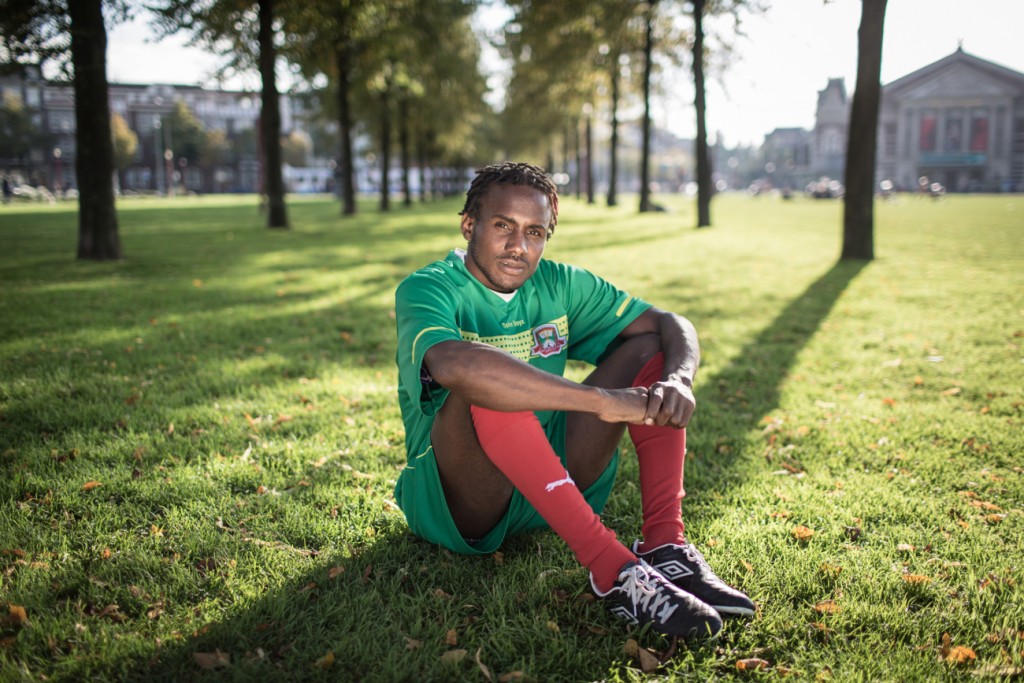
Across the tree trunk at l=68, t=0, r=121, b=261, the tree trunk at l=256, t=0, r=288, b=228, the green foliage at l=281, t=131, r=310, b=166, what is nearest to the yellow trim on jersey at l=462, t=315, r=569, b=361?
the tree trunk at l=68, t=0, r=121, b=261

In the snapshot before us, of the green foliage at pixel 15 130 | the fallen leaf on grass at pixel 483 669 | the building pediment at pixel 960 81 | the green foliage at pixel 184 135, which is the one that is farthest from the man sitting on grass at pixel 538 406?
the green foliage at pixel 184 135

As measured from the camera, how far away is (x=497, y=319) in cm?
297

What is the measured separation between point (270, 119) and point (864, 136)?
16434 millimetres

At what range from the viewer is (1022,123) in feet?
246

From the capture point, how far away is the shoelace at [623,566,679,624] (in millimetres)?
2393

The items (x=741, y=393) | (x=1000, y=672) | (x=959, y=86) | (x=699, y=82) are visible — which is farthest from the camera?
(x=959, y=86)

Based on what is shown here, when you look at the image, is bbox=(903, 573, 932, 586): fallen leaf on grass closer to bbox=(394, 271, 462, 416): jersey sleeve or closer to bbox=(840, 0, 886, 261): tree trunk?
bbox=(394, 271, 462, 416): jersey sleeve

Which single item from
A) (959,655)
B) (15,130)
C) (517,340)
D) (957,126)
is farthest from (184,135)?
(959,655)

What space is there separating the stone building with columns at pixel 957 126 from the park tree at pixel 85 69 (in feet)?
280

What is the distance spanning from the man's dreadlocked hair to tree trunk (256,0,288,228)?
Result: 19312 mm

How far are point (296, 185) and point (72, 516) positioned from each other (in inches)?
4648

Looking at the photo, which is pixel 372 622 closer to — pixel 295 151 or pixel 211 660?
pixel 211 660

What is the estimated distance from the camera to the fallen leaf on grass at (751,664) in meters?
2.30

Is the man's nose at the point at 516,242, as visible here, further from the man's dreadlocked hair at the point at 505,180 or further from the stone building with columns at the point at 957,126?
the stone building with columns at the point at 957,126
